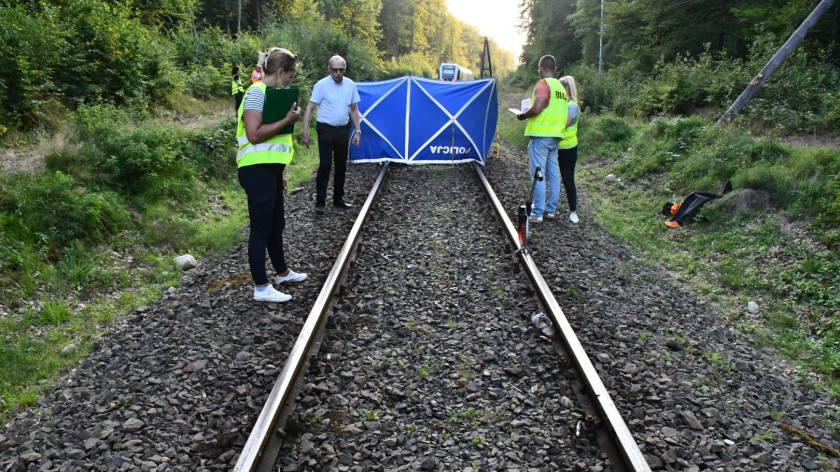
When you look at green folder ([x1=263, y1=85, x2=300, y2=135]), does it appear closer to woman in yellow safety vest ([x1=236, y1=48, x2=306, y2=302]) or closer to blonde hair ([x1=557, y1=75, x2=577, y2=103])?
woman in yellow safety vest ([x1=236, y1=48, x2=306, y2=302])

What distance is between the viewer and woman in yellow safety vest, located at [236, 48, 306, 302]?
14.4 feet

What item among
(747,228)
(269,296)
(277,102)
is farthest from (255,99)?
(747,228)

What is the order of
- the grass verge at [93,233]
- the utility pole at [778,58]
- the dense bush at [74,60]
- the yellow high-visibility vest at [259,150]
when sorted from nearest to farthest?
the grass verge at [93,233], the yellow high-visibility vest at [259,150], the dense bush at [74,60], the utility pole at [778,58]

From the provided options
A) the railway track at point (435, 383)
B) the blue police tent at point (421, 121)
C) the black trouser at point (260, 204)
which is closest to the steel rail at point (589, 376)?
the railway track at point (435, 383)

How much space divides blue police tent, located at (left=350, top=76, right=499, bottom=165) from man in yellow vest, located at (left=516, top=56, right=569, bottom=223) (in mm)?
4048

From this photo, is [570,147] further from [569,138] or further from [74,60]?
[74,60]

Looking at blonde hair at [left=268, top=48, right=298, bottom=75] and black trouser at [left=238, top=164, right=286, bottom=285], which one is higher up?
blonde hair at [left=268, top=48, right=298, bottom=75]

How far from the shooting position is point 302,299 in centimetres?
492

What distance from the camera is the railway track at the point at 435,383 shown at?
3.00m

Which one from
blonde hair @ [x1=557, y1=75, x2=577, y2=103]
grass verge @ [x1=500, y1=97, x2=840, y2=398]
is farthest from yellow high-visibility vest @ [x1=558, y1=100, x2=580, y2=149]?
grass verge @ [x1=500, y1=97, x2=840, y2=398]

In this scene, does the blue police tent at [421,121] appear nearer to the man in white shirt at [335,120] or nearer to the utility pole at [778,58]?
the man in white shirt at [335,120]

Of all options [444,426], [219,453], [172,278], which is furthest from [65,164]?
[444,426]

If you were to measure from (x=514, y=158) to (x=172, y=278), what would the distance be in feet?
28.5

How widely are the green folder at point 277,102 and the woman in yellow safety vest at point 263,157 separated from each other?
35 millimetres
